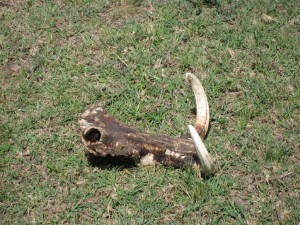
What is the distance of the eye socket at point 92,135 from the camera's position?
11.6ft

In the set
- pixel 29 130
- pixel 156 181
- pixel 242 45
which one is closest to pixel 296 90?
pixel 242 45

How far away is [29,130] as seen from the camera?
418 centimetres

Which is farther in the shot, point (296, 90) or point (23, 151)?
point (296, 90)

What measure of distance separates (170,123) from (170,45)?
1102 millimetres

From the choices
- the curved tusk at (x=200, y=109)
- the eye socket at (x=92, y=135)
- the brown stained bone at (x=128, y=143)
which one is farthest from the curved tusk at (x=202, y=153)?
the eye socket at (x=92, y=135)

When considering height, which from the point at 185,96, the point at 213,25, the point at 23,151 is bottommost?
the point at 23,151

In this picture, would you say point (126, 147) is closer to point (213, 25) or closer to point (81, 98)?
point (81, 98)

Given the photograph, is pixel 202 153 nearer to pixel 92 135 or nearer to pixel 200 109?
pixel 200 109

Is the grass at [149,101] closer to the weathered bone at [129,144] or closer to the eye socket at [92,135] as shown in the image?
the weathered bone at [129,144]

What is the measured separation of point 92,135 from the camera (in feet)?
11.8

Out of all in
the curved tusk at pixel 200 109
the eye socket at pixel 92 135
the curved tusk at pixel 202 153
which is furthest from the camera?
the curved tusk at pixel 200 109

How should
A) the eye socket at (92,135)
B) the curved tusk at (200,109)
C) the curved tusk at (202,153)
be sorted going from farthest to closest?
the curved tusk at (200,109)
the eye socket at (92,135)
the curved tusk at (202,153)

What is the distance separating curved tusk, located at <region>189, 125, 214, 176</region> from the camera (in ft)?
11.0

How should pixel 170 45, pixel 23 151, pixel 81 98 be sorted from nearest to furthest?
pixel 23 151 < pixel 81 98 < pixel 170 45
